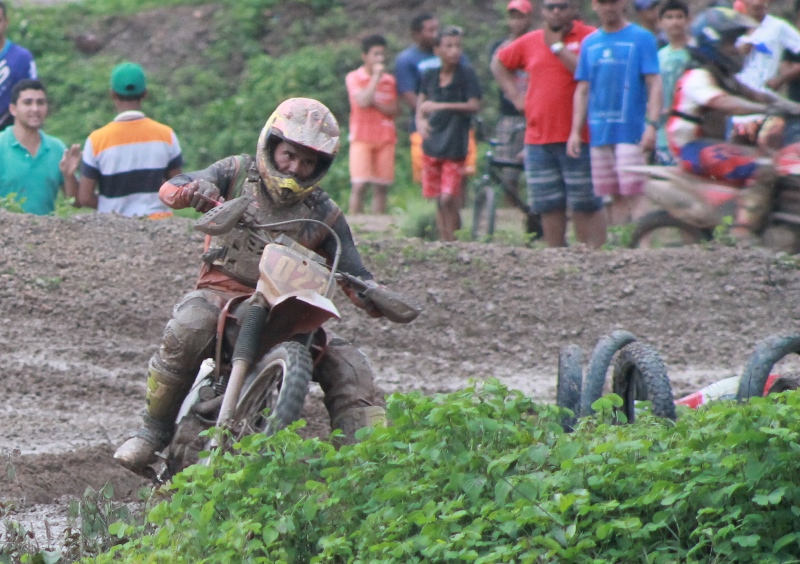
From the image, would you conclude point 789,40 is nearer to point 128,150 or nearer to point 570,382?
point 570,382

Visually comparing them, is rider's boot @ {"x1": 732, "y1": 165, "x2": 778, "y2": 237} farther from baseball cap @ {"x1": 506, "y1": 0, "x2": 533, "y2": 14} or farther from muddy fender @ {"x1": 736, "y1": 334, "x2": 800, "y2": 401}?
muddy fender @ {"x1": 736, "y1": 334, "x2": 800, "y2": 401}

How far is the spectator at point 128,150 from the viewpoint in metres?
10.6

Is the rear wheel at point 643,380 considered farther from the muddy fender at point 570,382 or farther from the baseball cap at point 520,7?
the baseball cap at point 520,7

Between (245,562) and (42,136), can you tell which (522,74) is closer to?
(42,136)

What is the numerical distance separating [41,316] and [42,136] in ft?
7.12

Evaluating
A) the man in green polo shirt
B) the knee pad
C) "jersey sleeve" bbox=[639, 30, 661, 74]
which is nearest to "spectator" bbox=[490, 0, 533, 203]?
"jersey sleeve" bbox=[639, 30, 661, 74]

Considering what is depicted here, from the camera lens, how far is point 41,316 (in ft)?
31.2

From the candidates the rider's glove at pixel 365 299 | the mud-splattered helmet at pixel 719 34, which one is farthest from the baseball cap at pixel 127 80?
the rider's glove at pixel 365 299

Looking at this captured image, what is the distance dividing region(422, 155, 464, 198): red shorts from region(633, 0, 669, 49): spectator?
79.8 inches

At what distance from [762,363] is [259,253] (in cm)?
240

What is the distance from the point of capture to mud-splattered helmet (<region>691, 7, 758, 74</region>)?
10.2 m

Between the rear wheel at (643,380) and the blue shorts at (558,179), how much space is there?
405cm

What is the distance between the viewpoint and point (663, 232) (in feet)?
36.5

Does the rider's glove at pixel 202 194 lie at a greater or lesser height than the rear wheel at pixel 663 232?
greater
